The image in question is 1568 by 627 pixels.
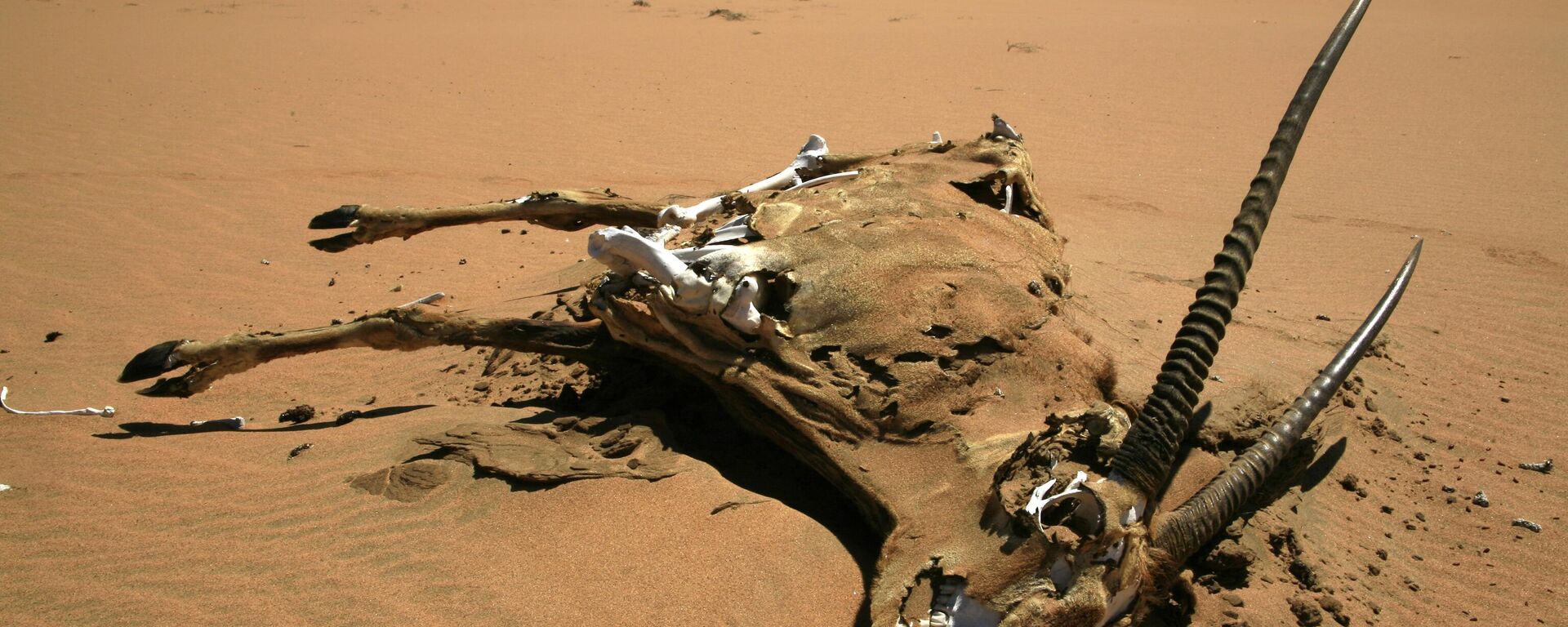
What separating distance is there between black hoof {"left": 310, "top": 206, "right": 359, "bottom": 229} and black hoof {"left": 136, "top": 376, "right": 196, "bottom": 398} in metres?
1.14

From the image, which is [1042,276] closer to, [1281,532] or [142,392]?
[1281,532]

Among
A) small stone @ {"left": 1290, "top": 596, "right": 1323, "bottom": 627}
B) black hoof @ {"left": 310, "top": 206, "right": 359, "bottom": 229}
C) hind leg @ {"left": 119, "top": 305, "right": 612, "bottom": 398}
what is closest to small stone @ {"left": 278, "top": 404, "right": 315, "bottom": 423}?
hind leg @ {"left": 119, "top": 305, "right": 612, "bottom": 398}

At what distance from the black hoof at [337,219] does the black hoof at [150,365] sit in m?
1.08

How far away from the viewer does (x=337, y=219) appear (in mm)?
5145

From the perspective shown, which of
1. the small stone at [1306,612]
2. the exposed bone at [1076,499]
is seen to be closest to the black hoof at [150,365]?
the exposed bone at [1076,499]

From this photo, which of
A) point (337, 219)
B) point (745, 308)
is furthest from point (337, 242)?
point (745, 308)

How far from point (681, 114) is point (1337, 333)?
25.2 feet

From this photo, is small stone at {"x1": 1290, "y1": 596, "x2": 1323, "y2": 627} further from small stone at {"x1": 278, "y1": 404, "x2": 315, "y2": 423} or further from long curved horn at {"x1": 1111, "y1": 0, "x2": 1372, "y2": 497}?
small stone at {"x1": 278, "y1": 404, "x2": 315, "y2": 423}

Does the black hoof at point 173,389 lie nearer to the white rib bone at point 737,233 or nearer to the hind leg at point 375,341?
the hind leg at point 375,341

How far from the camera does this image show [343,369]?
491cm

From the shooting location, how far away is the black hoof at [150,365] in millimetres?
4188

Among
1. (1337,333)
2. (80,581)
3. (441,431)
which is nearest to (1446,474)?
(1337,333)

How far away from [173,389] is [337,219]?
4.14 feet

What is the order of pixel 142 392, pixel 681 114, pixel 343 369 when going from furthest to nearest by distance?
1. pixel 681 114
2. pixel 343 369
3. pixel 142 392
